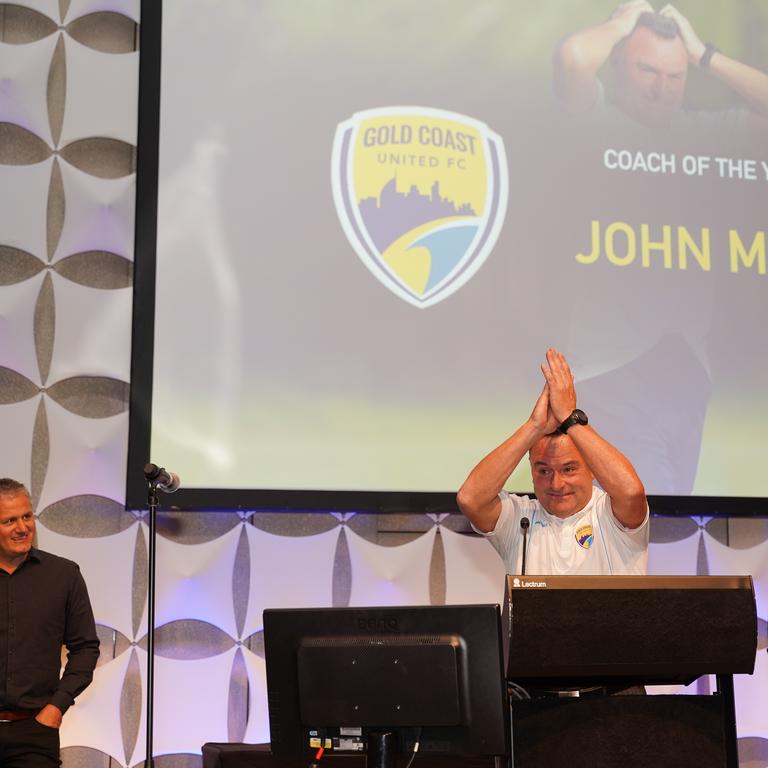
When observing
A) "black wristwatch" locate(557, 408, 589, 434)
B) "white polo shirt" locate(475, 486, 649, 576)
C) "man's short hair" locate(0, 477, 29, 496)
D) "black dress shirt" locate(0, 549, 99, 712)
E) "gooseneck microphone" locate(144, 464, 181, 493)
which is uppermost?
"black wristwatch" locate(557, 408, 589, 434)

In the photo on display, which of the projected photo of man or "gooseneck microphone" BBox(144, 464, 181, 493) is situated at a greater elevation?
the projected photo of man

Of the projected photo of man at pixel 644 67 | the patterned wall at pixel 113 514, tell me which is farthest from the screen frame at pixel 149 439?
the projected photo of man at pixel 644 67

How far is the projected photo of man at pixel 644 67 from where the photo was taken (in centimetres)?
433

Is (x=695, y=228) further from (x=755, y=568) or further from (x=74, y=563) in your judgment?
(x=74, y=563)

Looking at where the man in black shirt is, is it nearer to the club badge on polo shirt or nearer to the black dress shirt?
the black dress shirt

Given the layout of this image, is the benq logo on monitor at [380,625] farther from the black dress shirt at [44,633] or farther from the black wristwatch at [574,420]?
the black dress shirt at [44,633]

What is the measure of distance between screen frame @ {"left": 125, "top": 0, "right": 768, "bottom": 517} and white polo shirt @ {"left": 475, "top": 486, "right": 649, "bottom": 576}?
66 cm

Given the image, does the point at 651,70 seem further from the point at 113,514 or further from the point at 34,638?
the point at 34,638

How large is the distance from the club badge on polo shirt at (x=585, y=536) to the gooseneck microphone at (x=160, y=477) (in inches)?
46.6

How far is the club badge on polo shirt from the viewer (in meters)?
3.17

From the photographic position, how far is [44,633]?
3541 mm

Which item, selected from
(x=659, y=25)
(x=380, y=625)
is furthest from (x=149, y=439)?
(x=659, y=25)

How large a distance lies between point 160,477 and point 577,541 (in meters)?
1.21

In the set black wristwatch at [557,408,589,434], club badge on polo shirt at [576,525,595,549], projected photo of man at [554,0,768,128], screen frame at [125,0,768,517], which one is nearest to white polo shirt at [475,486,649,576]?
club badge on polo shirt at [576,525,595,549]
